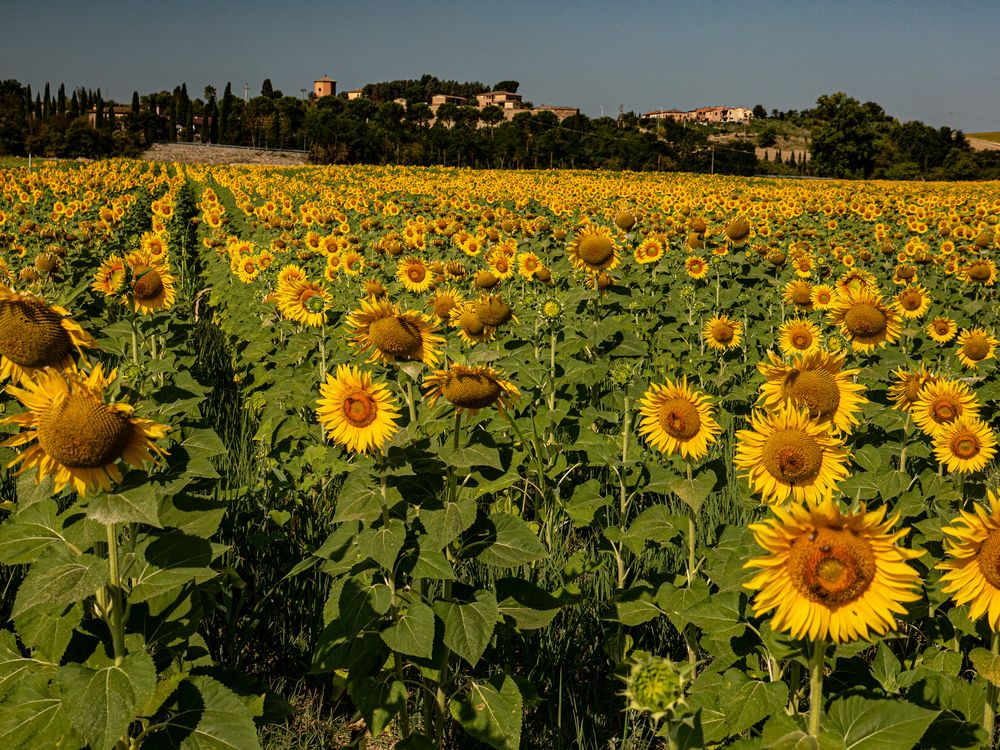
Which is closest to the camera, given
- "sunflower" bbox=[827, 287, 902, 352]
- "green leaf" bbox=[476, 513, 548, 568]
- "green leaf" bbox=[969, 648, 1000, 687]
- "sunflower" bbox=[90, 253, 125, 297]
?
"green leaf" bbox=[969, 648, 1000, 687]

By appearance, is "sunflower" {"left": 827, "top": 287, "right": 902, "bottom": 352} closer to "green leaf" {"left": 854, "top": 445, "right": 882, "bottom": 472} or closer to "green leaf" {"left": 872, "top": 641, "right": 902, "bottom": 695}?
"green leaf" {"left": 854, "top": 445, "right": 882, "bottom": 472}

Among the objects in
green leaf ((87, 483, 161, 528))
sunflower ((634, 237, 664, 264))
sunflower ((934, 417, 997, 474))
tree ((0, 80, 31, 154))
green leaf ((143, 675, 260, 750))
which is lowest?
green leaf ((143, 675, 260, 750))

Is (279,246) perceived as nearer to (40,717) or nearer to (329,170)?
(40,717)

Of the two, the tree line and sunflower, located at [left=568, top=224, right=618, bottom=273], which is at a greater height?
the tree line

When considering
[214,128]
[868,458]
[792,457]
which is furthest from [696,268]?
[214,128]

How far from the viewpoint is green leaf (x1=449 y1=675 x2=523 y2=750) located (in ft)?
7.79

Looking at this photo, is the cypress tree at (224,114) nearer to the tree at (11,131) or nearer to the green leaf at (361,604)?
the tree at (11,131)

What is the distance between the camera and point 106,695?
1.82m

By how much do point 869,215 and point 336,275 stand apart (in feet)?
49.7

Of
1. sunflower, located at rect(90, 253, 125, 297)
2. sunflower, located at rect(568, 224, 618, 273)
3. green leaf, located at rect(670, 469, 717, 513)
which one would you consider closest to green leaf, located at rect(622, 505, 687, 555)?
green leaf, located at rect(670, 469, 717, 513)

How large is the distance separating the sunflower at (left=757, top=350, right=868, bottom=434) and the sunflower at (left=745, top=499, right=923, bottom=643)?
1.06 metres

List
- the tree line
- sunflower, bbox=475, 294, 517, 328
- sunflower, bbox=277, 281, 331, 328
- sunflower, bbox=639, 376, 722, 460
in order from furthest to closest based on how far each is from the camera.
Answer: the tree line
sunflower, bbox=277, 281, 331, 328
sunflower, bbox=475, 294, 517, 328
sunflower, bbox=639, 376, 722, 460

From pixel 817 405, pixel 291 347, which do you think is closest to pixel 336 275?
pixel 291 347

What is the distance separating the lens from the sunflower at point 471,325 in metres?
4.66
